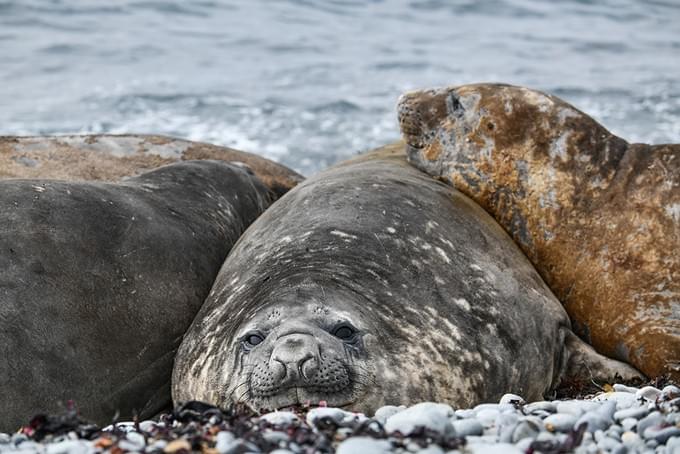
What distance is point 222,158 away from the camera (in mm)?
7871

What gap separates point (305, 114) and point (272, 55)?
4820mm

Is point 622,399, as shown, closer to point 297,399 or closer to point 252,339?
point 297,399

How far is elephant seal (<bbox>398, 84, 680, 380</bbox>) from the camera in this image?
5.36 meters

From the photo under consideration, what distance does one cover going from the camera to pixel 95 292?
15.6 ft

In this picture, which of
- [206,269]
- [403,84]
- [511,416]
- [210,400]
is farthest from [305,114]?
[511,416]

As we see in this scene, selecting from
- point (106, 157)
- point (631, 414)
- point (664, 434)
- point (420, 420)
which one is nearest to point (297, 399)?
point (420, 420)

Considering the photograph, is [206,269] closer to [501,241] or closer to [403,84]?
[501,241]

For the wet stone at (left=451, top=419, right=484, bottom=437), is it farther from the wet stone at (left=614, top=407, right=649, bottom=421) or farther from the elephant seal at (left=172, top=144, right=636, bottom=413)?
the elephant seal at (left=172, top=144, right=636, bottom=413)

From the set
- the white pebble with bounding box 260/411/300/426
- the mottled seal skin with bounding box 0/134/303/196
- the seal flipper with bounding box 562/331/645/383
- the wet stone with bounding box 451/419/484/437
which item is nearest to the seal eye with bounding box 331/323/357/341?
the white pebble with bounding box 260/411/300/426

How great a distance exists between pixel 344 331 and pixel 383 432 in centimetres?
85

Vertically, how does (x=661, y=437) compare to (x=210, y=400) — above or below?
above

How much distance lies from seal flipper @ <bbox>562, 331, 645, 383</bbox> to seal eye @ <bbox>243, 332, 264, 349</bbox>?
1.85m

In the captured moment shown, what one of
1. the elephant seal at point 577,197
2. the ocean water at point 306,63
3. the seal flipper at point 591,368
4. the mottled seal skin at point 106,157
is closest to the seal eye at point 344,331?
the seal flipper at point 591,368

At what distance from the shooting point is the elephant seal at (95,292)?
4.34 meters
